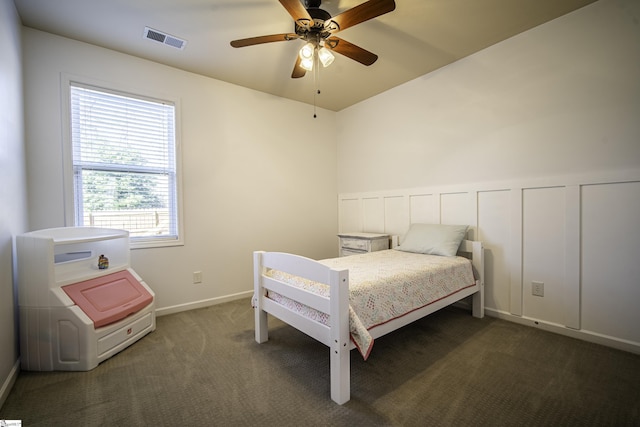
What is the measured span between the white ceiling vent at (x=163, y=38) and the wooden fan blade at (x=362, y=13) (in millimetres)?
1452

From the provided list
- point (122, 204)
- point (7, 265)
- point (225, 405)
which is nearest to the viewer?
point (225, 405)

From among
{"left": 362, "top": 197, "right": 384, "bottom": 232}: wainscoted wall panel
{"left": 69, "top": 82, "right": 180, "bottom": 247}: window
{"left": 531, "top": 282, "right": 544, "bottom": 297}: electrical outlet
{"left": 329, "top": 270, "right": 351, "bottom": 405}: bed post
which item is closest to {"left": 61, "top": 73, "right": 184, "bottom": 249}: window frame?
{"left": 69, "top": 82, "right": 180, "bottom": 247}: window

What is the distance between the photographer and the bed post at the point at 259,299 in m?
2.11

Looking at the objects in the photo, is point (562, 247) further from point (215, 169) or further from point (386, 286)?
point (215, 169)

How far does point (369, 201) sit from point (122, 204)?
288 centimetres

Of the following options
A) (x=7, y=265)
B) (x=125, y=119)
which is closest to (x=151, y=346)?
(x=7, y=265)

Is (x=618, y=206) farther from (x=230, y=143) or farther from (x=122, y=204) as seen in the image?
(x=122, y=204)

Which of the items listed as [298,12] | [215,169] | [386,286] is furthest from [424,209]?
[215,169]

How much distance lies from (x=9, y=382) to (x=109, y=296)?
64 centimetres

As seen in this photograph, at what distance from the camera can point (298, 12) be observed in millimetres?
1681

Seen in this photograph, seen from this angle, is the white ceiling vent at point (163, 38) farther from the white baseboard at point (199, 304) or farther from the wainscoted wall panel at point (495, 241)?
the wainscoted wall panel at point (495, 241)

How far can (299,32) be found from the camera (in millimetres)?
1928

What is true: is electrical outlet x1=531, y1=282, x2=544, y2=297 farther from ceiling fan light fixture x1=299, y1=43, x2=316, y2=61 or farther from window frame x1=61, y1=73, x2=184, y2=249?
window frame x1=61, y1=73, x2=184, y2=249

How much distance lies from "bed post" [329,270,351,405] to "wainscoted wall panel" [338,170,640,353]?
1916 millimetres
